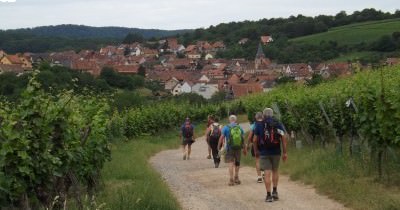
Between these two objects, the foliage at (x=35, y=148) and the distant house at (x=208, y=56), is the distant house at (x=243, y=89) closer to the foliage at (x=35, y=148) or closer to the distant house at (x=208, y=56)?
the distant house at (x=208, y=56)

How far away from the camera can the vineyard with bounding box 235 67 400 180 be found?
12.2 meters

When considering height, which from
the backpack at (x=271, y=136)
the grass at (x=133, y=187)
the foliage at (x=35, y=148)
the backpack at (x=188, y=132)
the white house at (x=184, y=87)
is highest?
the foliage at (x=35, y=148)

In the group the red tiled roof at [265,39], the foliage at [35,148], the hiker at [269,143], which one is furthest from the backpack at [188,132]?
the red tiled roof at [265,39]

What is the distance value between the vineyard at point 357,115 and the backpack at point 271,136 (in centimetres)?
207

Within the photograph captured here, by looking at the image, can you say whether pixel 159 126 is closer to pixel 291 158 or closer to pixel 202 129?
A: pixel 202 129

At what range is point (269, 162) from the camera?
12.1 meters

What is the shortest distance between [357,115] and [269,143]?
291cm

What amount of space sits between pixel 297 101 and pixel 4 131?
52.8ft

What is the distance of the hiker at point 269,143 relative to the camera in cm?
1197

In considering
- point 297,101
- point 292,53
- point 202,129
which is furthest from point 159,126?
point 292,53

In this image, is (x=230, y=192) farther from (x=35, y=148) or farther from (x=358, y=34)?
(x=358, y=34)

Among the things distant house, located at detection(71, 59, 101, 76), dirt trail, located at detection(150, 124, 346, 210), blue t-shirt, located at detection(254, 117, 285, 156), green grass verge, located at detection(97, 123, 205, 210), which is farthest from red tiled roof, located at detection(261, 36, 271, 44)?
blue t-shirt, located at detection(254, 117, 285, 156)

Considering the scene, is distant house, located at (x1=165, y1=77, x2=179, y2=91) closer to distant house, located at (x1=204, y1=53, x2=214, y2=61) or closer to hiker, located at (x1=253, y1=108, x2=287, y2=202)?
distant house, located at (x1=204, y1=53, x2=214, y2=61)

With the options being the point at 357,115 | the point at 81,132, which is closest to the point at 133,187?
the point at 81,132
